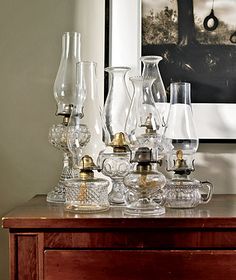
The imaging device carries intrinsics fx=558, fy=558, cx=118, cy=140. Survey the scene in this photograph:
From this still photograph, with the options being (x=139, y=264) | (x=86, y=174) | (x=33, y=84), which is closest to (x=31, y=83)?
(x=33, y=84)

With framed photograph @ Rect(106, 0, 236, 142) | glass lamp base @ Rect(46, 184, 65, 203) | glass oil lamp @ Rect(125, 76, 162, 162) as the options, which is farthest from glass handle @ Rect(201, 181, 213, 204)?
glass lamp base @ Rect(46, 184, 65, 203)

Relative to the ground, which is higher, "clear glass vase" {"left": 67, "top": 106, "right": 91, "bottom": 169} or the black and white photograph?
the black and white photograph

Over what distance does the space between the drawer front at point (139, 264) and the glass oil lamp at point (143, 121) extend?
12.2 inches

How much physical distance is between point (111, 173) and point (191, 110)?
335 mm

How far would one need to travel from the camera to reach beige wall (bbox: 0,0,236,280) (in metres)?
1.66

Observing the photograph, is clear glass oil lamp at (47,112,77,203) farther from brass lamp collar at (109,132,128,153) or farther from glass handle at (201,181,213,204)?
glass handle at (201,181,213,204)

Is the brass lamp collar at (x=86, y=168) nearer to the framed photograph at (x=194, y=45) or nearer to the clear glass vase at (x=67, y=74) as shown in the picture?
the clear glass vase at (x=67, y=74)

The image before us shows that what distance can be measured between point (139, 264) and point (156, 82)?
572 mm

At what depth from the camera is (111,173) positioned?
53.6 inches

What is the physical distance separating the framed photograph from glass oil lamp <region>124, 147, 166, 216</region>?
471 millimetres

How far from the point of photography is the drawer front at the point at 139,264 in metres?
1.14

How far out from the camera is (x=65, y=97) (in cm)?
150

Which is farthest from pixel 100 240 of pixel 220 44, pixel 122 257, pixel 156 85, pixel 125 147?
pixel 220 44

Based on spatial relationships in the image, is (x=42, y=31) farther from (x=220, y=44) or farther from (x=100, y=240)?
(x=100, y=240)
